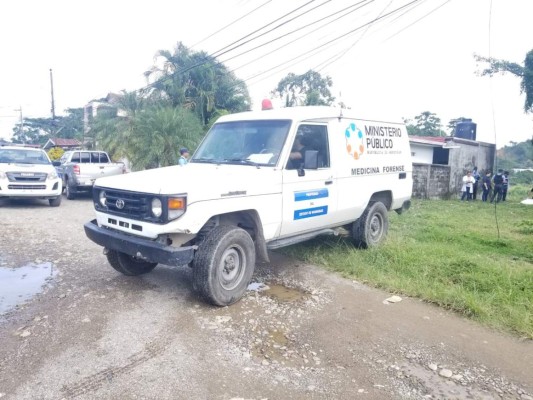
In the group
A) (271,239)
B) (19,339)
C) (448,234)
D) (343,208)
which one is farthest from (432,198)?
(19,339)

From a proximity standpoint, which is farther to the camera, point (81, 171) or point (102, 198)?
point (81, 171)

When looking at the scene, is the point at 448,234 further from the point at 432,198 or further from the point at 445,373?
the point at 432,198

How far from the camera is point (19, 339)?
3674 millimetres

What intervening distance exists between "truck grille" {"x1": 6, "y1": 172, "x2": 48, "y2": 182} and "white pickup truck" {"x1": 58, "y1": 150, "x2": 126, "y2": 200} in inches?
68.9

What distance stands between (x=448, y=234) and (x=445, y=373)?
542cm

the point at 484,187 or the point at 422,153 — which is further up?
the point at 422,153

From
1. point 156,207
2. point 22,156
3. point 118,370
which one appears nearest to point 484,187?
point 156,207

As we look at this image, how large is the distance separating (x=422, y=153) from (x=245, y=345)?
18.7 metres

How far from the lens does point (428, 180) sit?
16.6 m

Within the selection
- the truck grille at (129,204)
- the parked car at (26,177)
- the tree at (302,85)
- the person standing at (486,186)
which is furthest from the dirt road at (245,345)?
the tree at (302,85)

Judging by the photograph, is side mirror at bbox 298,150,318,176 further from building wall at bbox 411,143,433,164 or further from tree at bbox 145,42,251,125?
building wall at bbox 411,143,433,164

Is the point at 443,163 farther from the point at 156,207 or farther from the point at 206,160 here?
the point at 156,207

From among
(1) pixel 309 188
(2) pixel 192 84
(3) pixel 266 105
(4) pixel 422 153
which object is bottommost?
(1) pixel 309 188

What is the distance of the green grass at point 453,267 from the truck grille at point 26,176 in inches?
309
